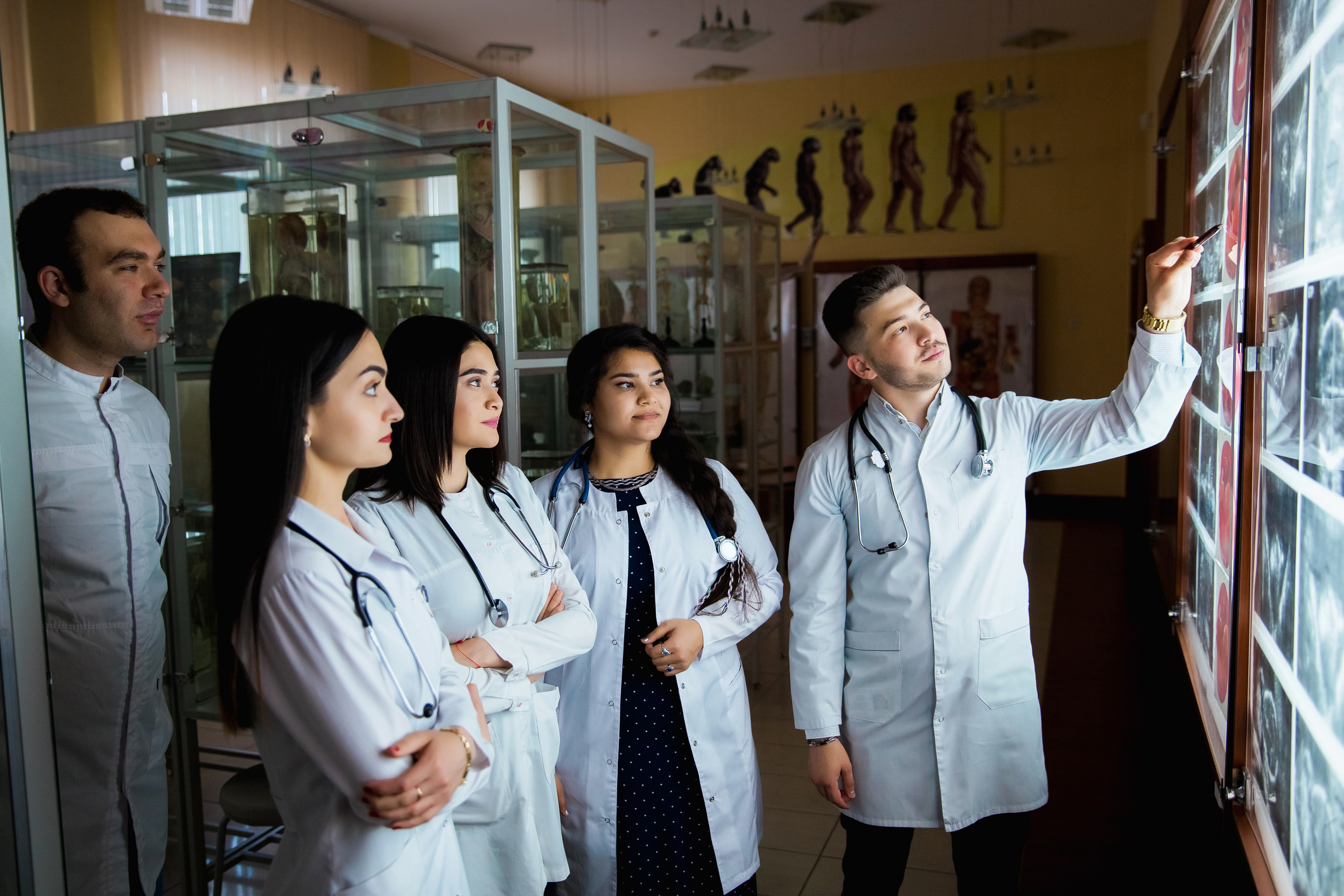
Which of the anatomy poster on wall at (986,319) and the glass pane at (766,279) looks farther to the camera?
the anatomy poster on wall at (986,319)

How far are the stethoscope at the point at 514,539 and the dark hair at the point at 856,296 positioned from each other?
0.79 meters

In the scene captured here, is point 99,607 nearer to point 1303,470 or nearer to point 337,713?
point 337,713

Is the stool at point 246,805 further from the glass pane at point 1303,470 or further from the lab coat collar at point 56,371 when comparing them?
the glass pane at point 1303,470

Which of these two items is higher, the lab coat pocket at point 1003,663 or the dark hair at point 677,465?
the dark hair at point 677,465

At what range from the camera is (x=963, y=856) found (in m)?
2.19

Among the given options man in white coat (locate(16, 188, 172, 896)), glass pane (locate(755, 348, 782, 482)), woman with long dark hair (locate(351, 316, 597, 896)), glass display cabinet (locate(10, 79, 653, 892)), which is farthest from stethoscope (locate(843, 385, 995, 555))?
glass pane (locate(755, 348, 782, 482))

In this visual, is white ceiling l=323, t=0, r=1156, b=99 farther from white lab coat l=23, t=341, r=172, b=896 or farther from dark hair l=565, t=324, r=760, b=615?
white lab coat l=23, t=341, r=172, b=896

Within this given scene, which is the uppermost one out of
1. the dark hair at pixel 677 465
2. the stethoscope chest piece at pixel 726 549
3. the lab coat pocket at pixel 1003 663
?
the dark hair at pixel 677 465

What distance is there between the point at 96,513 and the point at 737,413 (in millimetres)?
3454

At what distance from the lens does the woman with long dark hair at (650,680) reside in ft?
7.59

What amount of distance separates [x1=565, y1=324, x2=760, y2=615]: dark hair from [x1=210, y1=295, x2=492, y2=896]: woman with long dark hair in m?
0.91

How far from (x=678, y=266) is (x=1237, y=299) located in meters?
3.56

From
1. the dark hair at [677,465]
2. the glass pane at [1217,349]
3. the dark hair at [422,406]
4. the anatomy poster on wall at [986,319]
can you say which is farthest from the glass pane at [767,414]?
the anatomy poster on wall at [986,319]

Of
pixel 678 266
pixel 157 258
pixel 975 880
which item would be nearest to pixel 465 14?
pixel 678 266
